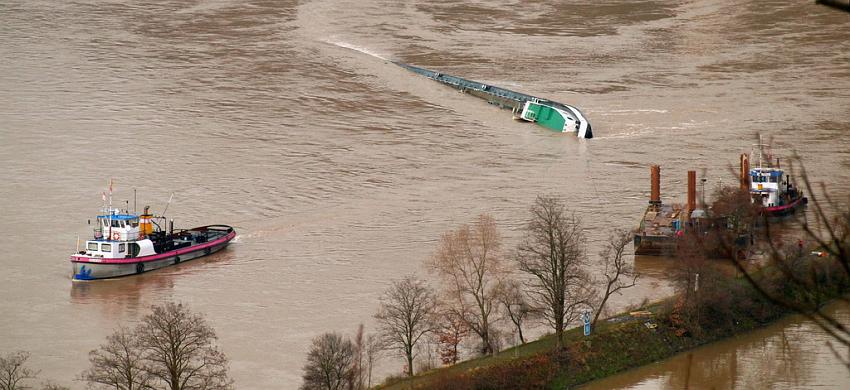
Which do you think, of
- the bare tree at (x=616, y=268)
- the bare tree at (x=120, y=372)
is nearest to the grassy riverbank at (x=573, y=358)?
the bare tree at (x=616, y=268)

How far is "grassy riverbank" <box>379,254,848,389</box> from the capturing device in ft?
51.8

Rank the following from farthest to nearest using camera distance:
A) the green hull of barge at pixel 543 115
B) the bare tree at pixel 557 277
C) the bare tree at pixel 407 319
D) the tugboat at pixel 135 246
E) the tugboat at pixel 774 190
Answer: the green hull of barge at pixel 543 115 → the tugboat at pixel 774 190 → the tugboat at pixel 135 246 → the bare tree at pixel 557 277 → the bare tree at pixel 407 319

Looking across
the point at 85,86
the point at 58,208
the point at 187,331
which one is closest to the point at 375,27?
the point at 85,86

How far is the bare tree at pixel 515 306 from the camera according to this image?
17438 millimetres

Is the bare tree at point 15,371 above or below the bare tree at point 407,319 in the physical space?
below

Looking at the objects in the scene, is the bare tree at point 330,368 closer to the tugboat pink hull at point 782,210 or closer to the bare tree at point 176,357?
the bare tree at point 176,357

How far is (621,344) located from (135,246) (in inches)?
380

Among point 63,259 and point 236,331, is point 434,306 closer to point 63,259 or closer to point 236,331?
point 236,331

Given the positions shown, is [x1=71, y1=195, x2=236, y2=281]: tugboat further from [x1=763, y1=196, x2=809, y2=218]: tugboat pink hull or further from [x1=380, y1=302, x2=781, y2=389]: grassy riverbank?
[x1=763, y1=196, x2=809, y2=218]: tugboat pink hull

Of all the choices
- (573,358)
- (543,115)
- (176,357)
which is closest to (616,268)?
(573,358)

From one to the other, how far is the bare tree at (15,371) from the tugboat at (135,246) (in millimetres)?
5162

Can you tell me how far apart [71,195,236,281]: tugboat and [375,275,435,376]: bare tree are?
6015 mm

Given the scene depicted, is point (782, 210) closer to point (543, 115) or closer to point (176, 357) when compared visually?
point (543, 115)

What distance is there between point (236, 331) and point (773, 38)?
93.9 feet
